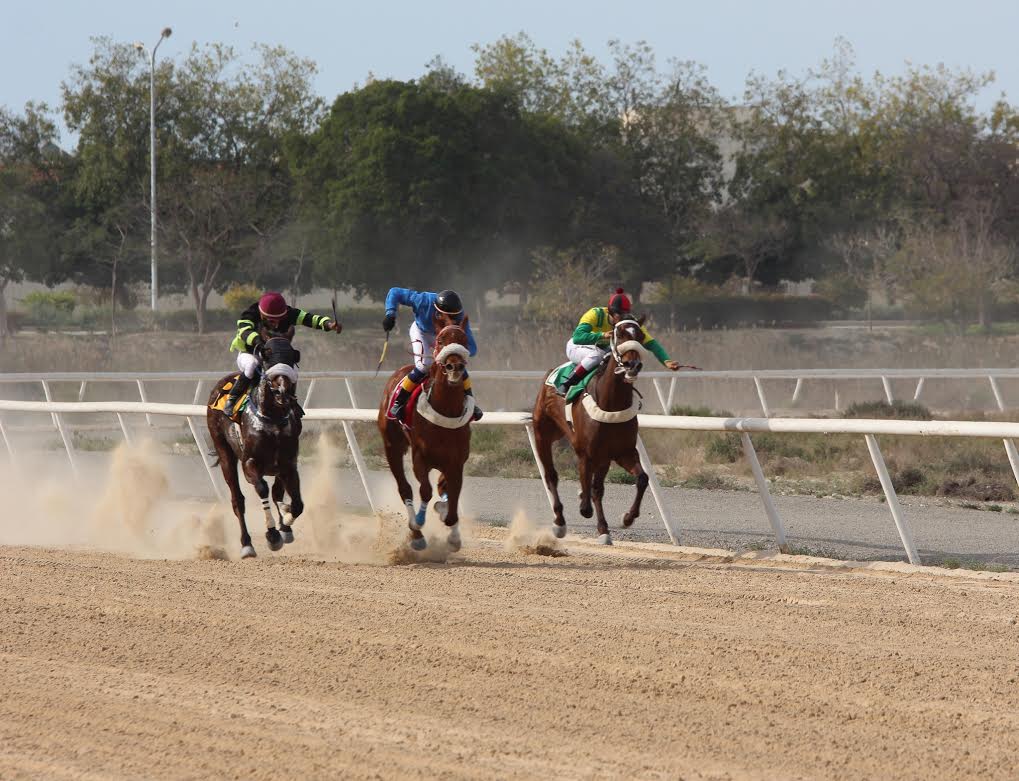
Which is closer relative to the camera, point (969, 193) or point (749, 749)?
point (749, 749)

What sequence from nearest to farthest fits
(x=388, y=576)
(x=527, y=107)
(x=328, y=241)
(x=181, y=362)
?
1. (x=388, y=576)
2. (x=181, y=362)
3. (x=328, y=241)
4. (x=527, y=107)

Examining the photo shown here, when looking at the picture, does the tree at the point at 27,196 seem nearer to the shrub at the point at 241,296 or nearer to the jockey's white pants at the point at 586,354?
the shrub at the point at 241,296

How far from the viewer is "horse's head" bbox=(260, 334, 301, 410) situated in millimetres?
10047

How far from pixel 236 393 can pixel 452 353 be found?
6.48 ft

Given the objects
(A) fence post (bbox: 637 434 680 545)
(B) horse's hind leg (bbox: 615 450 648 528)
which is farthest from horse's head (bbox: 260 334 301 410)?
(A) fence post (bbox: 637 434 680 545)

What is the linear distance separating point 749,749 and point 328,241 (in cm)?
3789

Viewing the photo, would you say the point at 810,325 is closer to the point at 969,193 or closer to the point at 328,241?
the point at 969,193

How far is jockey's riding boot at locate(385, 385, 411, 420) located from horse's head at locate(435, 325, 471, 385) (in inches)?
22.8

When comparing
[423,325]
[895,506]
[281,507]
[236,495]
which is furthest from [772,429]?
[236,495]

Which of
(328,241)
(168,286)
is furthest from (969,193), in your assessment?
(168,286)

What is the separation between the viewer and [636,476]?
10516 mm

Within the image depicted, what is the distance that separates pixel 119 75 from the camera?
47.6 meters

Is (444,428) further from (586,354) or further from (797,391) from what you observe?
(797,391)

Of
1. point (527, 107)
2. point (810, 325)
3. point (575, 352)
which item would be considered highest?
point (527, 107)
